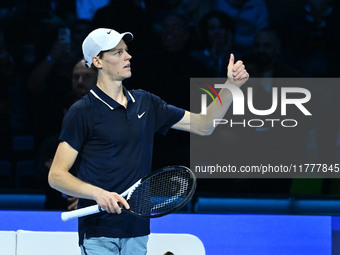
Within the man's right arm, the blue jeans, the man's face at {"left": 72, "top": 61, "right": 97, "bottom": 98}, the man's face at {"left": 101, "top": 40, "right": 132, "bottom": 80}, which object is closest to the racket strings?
the blue jeans

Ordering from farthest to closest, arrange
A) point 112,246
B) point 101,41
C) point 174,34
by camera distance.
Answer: point 174,34 < point 101,41 < point 112,246

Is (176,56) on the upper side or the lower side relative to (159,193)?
upper

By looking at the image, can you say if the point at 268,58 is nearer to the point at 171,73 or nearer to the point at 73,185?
the point at 171,73

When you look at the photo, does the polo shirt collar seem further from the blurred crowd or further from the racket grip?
the blurred crowd

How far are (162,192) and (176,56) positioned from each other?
1861 mm

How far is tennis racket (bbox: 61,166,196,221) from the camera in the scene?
2.74 meters

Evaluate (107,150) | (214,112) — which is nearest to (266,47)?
(214,112)

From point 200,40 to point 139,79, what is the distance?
49 cm

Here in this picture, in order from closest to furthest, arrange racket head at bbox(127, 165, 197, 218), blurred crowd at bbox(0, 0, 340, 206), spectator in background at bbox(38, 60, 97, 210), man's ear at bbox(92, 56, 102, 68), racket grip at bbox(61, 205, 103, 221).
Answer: racket grip at bbox(61, 205, 103, 221)
racket head at bbox(127, 165, 197, 218)
man's ear at bbox(92, 56, 102, 68)
spectator in background at bbox(38, 60, 97, 210)
blurred crowd at bbox(0, 0, 340, 206)

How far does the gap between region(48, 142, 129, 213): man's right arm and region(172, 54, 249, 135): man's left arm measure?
538 mm

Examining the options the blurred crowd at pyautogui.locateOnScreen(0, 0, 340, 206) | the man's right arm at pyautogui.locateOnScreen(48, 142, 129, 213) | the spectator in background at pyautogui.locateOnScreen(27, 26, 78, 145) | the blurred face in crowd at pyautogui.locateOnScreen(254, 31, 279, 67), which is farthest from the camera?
the spectator in background at pyautogui.locateOnScreen(27, 26, 78, 145)

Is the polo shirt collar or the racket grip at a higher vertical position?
the polo shirt collar

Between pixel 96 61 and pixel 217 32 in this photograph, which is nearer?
pixel 96 61

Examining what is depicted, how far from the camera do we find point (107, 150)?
2.77m
